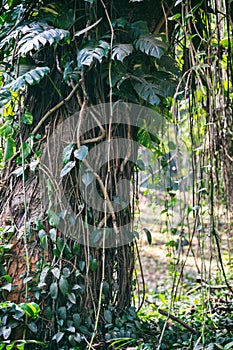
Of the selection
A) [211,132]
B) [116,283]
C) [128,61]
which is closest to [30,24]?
[128,61]

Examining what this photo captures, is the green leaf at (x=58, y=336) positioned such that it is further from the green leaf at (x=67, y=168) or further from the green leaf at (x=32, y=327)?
the green leaf at (x=67, y=168)

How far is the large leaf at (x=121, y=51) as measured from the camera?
1.87 m

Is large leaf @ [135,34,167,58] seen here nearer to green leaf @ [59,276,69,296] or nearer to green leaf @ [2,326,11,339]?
green leaf @ [59,276,69,296]

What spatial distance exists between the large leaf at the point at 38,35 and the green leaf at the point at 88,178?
21.5 inches

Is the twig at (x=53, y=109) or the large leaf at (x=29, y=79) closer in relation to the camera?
the large leaf at (x=29, y=79)

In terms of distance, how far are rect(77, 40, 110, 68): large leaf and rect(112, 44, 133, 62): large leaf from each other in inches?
1.4

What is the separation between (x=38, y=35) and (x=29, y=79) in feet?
0.58

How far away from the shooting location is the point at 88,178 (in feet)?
6.51

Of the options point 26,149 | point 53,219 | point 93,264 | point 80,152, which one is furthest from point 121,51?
point 93,264

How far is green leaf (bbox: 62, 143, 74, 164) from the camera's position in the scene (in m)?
2.00

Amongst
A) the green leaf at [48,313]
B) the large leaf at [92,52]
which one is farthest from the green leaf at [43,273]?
the large leaf at [92,52]

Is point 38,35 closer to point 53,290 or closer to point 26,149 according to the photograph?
point 26,149

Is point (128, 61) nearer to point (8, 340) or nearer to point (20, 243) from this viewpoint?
point (20, 243)

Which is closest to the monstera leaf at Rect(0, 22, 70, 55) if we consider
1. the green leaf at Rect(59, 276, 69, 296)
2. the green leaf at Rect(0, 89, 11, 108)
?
the green leaf at Rect(0, 89, 11, 108)
